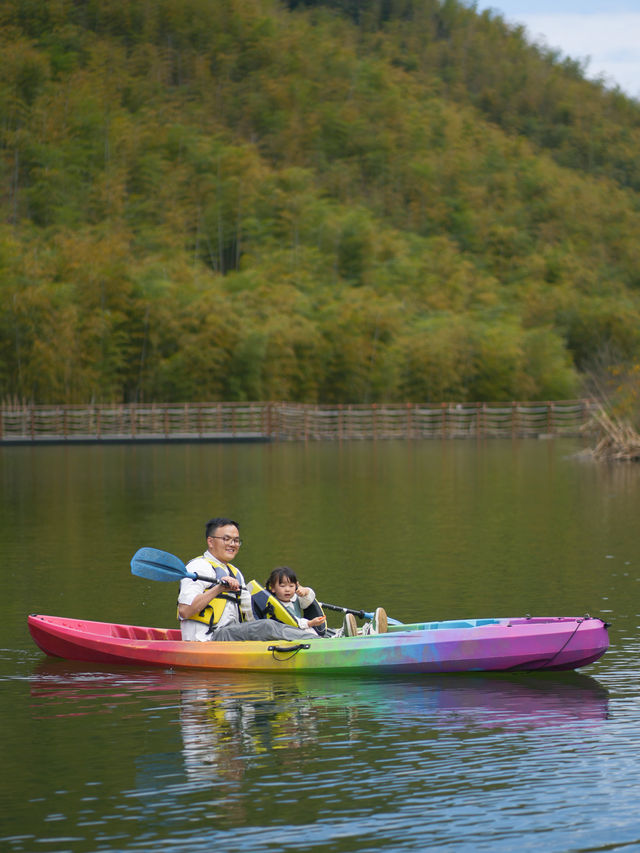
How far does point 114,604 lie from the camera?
12922 millimetres

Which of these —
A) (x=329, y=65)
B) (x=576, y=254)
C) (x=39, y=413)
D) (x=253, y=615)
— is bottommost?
(x=253, y=615)

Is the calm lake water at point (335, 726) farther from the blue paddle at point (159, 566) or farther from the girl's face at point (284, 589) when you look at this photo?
the blue paddle at point (159, 566)

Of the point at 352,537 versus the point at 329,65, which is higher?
the point at 329,65

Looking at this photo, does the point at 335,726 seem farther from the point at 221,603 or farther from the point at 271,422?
the point at 271,422

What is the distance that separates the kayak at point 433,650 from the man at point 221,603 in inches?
5.8

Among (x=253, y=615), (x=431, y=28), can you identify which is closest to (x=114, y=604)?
(x=253, y=615)

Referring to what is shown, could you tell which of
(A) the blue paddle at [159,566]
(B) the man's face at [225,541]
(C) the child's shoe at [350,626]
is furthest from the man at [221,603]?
(A) the blue paddle at [159,566]

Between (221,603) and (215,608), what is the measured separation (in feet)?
0.18

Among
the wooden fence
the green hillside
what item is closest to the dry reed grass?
the green hillside

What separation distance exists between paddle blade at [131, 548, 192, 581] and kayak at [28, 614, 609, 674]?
54cm

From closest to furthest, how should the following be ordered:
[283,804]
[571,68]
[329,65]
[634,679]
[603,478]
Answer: [283,804] → [634,679] → [603,478] → [329,65] → [571,68]

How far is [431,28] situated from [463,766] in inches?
5831

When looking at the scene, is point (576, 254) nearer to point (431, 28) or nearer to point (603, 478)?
point (431, 28)

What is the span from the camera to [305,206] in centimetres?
9456
